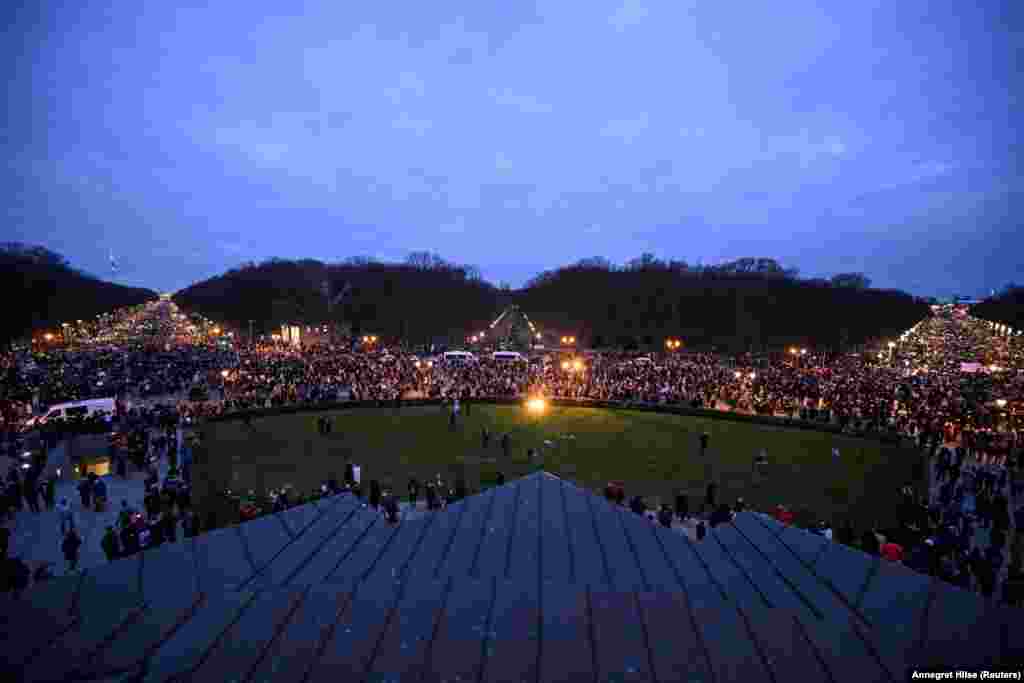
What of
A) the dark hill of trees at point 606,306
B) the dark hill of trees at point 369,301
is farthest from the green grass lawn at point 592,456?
the dark hill of trees at point 369,301

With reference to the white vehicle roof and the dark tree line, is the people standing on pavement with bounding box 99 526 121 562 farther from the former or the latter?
the dark tree line

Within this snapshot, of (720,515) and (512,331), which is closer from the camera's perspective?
(720,515)

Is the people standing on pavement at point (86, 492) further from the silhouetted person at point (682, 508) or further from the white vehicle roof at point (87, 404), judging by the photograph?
the silhouetted person at point (682, 508)

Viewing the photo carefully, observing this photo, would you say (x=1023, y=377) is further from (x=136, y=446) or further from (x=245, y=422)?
(x=136, y=446)

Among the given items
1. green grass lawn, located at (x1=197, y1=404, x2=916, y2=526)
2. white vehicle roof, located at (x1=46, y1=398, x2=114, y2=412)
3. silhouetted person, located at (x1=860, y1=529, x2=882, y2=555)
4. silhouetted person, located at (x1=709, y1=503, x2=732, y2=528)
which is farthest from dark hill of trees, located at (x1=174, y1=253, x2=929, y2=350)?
silhouetted person, located at (x1=860, y1=529, x2=882, y2=555)

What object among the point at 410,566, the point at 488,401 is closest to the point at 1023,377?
the point at 488,401

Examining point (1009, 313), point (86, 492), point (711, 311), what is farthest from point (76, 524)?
point (1009, 313)

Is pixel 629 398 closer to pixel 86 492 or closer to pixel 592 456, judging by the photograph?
pixel 592 456
